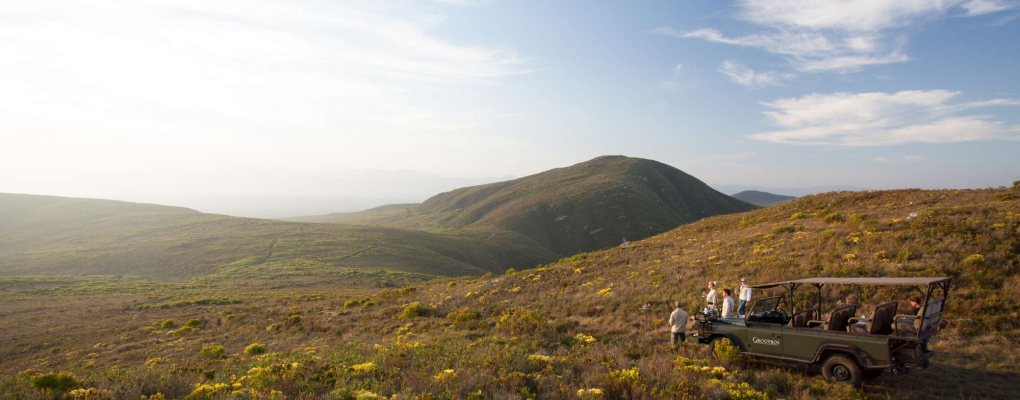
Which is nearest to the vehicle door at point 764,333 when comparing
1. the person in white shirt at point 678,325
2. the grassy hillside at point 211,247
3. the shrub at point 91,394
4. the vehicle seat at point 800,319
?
the vehicle seat at point 800,319

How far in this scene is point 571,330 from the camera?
48.9 feet

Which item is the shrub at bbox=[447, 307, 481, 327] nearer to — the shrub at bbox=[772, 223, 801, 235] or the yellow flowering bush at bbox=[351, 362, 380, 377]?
the yellow flowering bush at bbox=[351, 362, 380, 377]

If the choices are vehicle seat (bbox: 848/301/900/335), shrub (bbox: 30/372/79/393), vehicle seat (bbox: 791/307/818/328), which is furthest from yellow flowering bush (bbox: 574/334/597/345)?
shrub (bbox: 30/372/79/393)

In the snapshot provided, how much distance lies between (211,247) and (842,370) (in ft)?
258

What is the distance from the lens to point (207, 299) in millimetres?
33125

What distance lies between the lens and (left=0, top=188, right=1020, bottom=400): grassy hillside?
838 centimetres

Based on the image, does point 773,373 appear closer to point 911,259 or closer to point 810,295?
point 810,295

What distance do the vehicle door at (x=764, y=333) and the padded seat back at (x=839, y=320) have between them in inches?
35.2

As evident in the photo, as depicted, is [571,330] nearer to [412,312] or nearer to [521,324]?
[521,324]

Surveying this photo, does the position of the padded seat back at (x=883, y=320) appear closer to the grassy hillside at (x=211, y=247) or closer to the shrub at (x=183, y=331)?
the shrub at (x=183, y=331)

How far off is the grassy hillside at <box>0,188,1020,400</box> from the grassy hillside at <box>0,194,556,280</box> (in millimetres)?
23089

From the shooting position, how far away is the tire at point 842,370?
816 centimetres

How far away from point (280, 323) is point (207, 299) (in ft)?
54.8

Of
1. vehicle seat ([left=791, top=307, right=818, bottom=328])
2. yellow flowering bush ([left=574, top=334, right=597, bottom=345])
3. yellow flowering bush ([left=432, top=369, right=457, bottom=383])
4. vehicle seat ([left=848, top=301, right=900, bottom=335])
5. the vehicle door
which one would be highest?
vehicle seat ([left=848, top=301, right=900, bottom=335])
